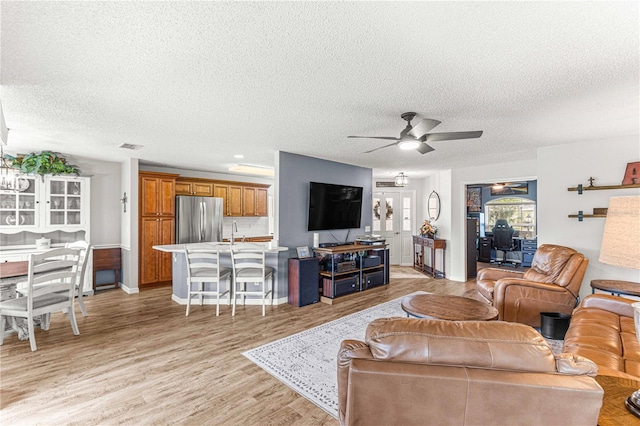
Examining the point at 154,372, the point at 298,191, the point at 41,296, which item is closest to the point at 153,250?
the point at 41,296

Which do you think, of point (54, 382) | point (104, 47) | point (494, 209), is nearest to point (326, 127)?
point (104, 47)

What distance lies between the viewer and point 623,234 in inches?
70.5

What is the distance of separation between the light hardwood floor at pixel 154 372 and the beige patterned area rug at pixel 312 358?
9 centimetres

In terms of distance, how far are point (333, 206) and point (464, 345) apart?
176 inches

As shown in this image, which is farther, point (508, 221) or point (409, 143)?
→ point (508, 221)

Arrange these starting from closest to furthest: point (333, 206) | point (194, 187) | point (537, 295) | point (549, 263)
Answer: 1. point (537, 295)
2. point (549, 263)
3. point (333, 206)
4. point (194, 187)

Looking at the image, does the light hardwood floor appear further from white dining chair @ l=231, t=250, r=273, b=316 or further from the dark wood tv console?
the dark wood tv console

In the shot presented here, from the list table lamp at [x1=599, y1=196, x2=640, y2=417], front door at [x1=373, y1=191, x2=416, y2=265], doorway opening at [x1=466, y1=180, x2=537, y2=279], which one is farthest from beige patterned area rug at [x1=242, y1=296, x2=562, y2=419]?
doorway opening at [x1=466, y1=180, x2=537, y2=279]

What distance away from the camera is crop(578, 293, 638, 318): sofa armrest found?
8.98 feet

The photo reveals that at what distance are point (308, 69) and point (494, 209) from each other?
986 cm

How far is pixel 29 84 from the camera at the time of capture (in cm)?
232

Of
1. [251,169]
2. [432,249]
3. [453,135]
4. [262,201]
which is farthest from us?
[262,201]

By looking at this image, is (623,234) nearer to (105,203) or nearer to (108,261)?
(108,261)

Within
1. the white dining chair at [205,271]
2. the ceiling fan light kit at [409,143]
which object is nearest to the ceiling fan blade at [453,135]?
the ceiling fan light kit at [409,143]
